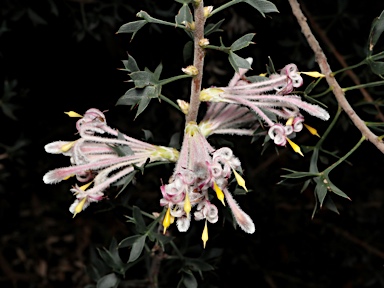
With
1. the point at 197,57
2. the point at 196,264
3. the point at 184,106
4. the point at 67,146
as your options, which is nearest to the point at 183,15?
the point at 197,57

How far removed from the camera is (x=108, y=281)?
1.23 meters

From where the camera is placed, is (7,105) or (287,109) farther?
(7,105)

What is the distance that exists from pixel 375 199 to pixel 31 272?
1.41 m

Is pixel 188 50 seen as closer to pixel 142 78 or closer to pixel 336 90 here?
pixel 142 78

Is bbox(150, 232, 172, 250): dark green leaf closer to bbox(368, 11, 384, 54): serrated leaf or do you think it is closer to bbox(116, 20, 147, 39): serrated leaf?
bbox(116, 20, 147, 39): serrated leaf

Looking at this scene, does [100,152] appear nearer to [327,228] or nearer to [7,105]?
[7,105]

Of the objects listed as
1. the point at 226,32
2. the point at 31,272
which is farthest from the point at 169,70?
the point at 31,272

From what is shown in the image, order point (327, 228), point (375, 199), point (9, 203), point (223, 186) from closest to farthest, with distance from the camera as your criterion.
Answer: point (223, 186) < point (9, 203) < point (327, 228) < point (375, 199)

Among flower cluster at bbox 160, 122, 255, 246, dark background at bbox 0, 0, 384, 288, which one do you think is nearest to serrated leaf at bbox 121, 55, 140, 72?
flower cluster at bbox 160, 122, 255, 246

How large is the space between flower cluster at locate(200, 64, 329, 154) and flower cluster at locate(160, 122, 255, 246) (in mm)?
84

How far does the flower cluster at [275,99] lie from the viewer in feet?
3.02

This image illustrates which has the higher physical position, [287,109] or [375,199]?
[287,109]

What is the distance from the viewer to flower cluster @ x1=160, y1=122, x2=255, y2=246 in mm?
865

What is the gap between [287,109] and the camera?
965mm
